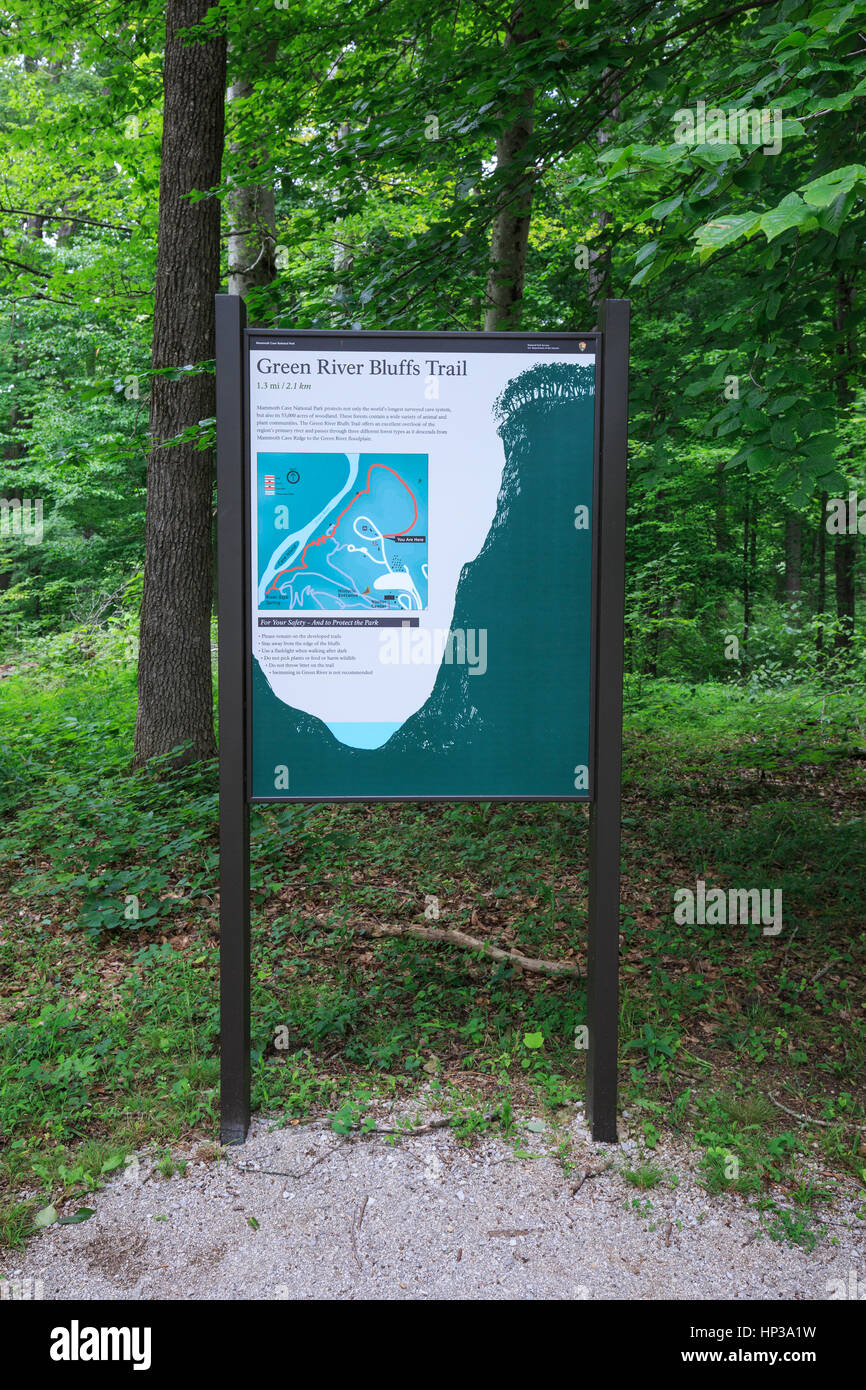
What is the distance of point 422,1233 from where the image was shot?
2701 millimetres

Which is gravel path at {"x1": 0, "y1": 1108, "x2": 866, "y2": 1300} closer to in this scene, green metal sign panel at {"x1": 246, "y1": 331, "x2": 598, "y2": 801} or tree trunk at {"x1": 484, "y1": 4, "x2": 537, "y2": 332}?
green metal sign panel at {"x1": 246, "y1": 331, "x2": 598, "y2": 801}

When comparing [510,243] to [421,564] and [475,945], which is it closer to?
[421,564]

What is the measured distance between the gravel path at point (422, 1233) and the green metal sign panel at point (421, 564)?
1.29 metres

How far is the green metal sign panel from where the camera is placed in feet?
9.87

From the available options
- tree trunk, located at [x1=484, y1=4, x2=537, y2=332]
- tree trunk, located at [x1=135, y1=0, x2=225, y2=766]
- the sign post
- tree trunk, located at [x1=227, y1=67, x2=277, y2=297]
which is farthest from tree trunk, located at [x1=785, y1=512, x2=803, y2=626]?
the sign post

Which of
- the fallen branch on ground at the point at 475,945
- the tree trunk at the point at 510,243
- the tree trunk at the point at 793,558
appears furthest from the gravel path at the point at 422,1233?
the tree trunk at the point at 793,558

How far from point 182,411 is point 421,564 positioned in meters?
4.81

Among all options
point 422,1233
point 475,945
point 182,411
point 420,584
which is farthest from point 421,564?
point 182,411

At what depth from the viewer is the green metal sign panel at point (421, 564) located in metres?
3.01

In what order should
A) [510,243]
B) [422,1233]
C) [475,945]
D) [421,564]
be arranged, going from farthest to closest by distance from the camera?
[510,243] → [475,945] → [421,564] → [422,1233]

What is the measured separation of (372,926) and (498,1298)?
2534mm

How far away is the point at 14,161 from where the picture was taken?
10.6 meters

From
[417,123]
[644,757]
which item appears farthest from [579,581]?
[644,757]

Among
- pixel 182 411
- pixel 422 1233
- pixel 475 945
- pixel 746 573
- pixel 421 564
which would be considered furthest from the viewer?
pixel 746 573
